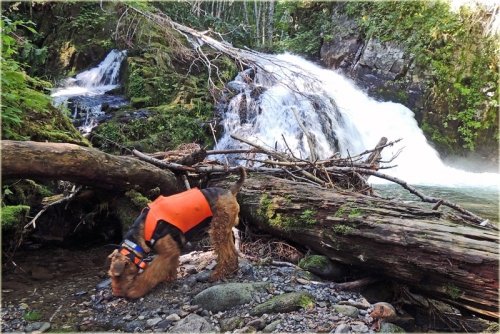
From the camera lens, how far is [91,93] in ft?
37.0

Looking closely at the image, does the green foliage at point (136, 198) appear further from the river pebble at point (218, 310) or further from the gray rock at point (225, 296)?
the gray rock at point (225, 296)

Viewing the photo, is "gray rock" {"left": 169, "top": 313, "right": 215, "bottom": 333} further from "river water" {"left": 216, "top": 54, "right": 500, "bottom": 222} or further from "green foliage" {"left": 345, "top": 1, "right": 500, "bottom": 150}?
"green foliage" {"left": 345, "top": 1, "right": 500, "bottom": 150}

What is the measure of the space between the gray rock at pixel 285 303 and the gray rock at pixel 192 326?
417mm

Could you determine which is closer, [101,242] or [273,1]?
[101,242]

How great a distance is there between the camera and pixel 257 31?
76.7 feet

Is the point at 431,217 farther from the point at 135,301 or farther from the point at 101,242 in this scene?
the point at 101,242

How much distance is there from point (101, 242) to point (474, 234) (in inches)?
187

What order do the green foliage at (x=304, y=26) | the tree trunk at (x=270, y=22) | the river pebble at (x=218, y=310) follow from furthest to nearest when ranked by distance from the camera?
the tree trunk at (x=270, y=22)
the green foliage at (x=304, y=26)
the river pebble at (x=218, y=310)

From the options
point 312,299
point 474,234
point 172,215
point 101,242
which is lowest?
point 101,242

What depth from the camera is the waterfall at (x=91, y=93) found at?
9382 millimetres

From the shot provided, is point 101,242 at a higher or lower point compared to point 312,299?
lower

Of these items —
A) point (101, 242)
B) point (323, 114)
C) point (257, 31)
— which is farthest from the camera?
point (257, 31)

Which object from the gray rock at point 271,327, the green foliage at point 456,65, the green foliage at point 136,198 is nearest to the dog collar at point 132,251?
the gray rock at point 271,327

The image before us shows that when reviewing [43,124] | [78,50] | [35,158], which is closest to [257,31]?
[78,50]
